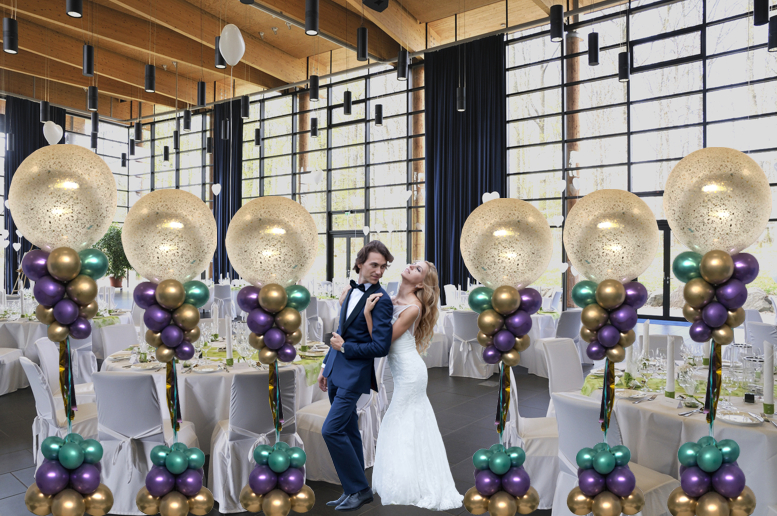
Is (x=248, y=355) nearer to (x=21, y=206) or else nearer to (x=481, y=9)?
(x=21, y=206)

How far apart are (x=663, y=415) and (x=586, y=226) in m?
1.33

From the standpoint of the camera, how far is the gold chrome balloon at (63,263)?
5.81ft

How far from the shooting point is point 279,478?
1.99 m

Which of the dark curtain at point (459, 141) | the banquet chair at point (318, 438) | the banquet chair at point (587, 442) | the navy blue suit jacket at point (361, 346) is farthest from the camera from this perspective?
the dark curtain at point (459, 141)

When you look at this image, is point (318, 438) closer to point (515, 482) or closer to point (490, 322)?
point (515, 482)

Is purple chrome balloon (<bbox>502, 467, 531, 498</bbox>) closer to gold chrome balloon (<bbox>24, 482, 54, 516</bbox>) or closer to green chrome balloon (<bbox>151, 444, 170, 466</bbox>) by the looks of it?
green chrome balloon (<bbox>151, 444, 170, 466</bbox>)

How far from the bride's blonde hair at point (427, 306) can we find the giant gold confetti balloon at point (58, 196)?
5.59 feet

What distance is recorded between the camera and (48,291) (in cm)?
178

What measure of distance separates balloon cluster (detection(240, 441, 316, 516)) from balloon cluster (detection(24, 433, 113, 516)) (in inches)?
20.0

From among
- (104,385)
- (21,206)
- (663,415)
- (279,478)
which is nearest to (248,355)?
(104,385)

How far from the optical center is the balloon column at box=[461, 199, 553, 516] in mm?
1954

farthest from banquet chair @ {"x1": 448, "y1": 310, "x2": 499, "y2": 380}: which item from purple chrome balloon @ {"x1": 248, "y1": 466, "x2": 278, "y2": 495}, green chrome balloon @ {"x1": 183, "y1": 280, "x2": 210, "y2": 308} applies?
green chrome balloon @ {"x1": 183, "y1": 280, "x2": 210, "y2": 308}

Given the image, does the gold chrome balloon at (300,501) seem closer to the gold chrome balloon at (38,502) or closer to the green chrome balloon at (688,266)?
the gold chrome balloon at (38,502)

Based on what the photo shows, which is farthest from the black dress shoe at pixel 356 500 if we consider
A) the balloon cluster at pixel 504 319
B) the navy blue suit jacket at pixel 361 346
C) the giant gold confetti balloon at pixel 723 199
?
the giant gold confetti balloon at pixel 723 199
